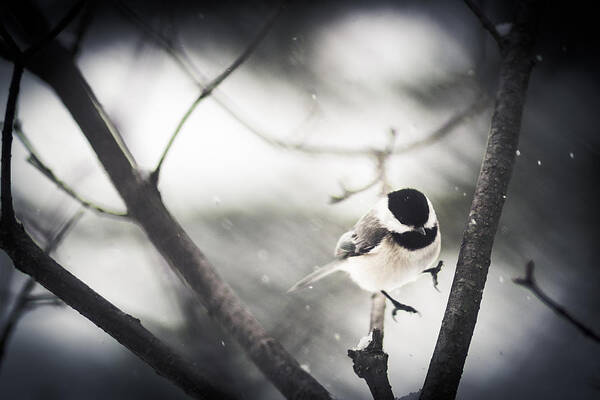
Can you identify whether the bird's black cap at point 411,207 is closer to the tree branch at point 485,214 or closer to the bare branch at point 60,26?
the tree branch at point 485,214

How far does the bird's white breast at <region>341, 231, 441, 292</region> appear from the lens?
4.22 ft

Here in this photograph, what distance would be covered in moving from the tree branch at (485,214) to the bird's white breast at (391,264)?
38 cm

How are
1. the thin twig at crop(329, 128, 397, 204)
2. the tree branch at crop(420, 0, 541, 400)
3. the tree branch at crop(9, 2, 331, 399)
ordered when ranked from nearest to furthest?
the tree branch at crop(420, 0, 541, 400) < the tree branch at crop(9, 2, 331, 399) < the thin twig at crop(329, 128, 397, 204)

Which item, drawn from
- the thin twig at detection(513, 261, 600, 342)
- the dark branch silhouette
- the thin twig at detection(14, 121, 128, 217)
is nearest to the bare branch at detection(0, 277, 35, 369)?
the dark branch silhouette

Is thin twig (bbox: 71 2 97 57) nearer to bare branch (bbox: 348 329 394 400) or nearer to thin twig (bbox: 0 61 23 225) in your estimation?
thin twig (bbox: 0 61 23 225)

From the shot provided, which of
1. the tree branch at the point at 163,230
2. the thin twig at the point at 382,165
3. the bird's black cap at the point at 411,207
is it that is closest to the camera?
the tree branch at the point at 163,230

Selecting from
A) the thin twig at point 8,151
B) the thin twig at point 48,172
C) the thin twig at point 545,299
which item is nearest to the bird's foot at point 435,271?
the thin twig at point 545,299

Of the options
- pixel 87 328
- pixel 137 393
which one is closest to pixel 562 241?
pixel 87 328

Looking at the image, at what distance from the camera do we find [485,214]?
2.94ft

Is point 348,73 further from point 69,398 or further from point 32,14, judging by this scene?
point 69,398

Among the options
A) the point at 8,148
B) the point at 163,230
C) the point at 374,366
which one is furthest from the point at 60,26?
the point at 374,366

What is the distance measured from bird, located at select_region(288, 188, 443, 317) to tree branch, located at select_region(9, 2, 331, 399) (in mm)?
514

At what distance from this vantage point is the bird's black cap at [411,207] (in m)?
1.28

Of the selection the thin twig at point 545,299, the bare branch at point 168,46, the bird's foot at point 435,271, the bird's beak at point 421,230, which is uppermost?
the bare branch at point 168,46
